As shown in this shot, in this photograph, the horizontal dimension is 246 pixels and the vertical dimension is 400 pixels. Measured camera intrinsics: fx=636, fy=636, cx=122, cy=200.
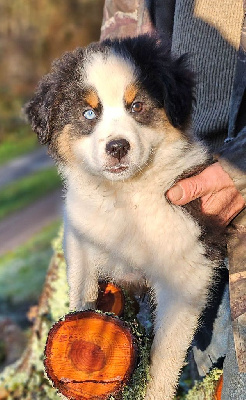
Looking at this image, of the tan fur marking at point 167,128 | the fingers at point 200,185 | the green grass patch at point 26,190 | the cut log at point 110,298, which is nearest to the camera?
the fingers at point 200,185

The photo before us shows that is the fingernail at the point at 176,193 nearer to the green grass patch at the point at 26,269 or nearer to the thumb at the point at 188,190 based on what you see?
the thumb at the point at 188,190

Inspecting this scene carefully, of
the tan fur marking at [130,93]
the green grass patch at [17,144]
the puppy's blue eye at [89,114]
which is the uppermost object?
the tan fur marking at [130,93]

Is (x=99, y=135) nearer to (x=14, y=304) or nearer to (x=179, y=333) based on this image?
(x=179, y=333)

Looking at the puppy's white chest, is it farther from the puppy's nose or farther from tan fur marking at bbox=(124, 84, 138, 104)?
tan fur marking at bbox=(124, 84, 138, 104)

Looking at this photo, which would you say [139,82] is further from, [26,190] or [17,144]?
[17,144]

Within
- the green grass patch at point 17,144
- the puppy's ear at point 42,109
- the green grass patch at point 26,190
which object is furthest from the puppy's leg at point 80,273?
the green grass patch at point 17,144

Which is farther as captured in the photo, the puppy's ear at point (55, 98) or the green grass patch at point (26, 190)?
the green grass patch at point (26, 190)
